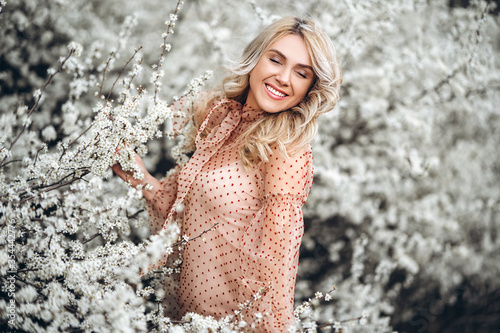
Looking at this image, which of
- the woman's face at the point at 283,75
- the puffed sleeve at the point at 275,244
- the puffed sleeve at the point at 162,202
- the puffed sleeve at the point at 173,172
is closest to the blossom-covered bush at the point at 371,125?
the puffed sleeve at the point at 173,172

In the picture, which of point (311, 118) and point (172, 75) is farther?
point (172, 75)

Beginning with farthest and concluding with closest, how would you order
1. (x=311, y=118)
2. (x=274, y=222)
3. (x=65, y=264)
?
(x=311, y=118), (x=274, y=222), (x=65, y=264)

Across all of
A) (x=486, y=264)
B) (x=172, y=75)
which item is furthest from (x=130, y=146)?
(x=486, y=264)

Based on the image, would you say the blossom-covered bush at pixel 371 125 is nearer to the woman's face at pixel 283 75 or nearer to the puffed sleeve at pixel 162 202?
the puffed sleeve at pixel 162 202

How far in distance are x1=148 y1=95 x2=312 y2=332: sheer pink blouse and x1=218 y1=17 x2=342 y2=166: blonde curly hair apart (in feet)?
0.21

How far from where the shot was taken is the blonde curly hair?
5.41 feet

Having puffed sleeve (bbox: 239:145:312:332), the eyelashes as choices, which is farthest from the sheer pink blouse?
the eyelashes

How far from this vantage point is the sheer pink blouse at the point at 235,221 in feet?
5.18

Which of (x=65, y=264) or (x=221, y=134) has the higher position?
(x=221, y=134)

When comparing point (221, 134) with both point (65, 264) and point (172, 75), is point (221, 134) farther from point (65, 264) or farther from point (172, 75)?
point (172, 75)

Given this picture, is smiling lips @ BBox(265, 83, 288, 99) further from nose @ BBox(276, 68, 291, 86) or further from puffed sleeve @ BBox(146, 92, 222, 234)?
puffed sleeve @ BBox(146, 92, 222, 234)

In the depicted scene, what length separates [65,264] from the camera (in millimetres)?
1348

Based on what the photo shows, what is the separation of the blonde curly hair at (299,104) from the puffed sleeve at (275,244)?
8 centimetres

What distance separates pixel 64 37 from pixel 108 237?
273cm
